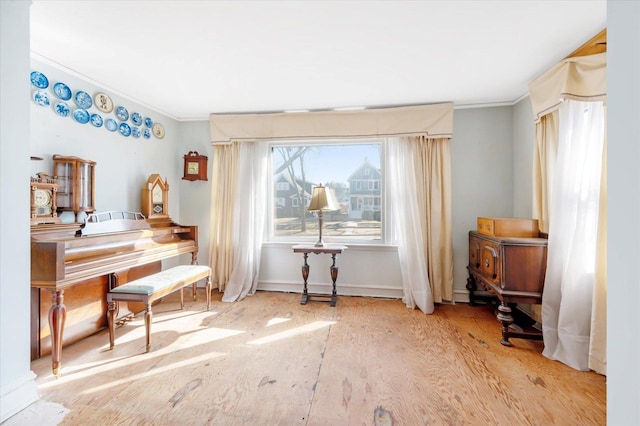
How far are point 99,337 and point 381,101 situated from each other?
3.56 metres

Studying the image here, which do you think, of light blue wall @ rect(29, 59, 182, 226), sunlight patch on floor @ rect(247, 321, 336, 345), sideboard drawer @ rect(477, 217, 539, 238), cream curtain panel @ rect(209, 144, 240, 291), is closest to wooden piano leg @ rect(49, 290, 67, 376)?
light blue wall @ rect(29, 59, 182, 226)

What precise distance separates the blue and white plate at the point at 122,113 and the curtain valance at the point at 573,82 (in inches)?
158

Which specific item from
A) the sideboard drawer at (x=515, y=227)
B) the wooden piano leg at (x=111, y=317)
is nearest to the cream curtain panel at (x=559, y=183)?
the sideboard drawer at (x=515, y=227)

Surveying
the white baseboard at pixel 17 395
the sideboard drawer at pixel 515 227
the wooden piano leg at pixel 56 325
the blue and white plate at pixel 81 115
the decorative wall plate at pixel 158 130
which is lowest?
the white baseboard at pixel 17 395

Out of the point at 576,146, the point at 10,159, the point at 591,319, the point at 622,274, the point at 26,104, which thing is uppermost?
the point at 26,104

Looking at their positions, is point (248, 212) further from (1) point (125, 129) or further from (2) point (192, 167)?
(1) point (125, 129)

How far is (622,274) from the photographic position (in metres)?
0.74

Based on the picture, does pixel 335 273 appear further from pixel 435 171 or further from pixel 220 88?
pixel 220 88

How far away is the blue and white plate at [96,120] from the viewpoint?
269 cm

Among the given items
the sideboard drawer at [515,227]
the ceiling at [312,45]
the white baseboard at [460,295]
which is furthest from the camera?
the white baseboard at [460,295]

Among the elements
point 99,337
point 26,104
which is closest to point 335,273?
point 99,337

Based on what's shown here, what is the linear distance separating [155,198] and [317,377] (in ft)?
8.65

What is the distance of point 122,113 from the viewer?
2.98 metres

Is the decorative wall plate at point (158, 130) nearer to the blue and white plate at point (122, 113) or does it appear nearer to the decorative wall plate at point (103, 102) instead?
the blue and white plate at point (122, 113)
